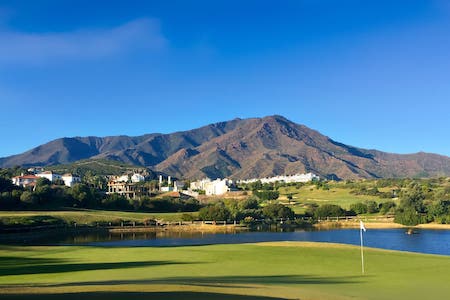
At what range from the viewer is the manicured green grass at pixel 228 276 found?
19.1 m

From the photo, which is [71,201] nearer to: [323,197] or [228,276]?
[323,197]

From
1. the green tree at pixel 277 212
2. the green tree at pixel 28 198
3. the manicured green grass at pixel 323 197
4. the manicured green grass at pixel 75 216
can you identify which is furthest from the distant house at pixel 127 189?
the green tree at pixel 277 212

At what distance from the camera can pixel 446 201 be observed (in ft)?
362

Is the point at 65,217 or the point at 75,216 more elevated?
the point at 75,216

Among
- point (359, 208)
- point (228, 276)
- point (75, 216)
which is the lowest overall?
point (228, 276)

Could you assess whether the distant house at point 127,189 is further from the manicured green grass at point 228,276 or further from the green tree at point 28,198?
the manicured green grass at point 228,276

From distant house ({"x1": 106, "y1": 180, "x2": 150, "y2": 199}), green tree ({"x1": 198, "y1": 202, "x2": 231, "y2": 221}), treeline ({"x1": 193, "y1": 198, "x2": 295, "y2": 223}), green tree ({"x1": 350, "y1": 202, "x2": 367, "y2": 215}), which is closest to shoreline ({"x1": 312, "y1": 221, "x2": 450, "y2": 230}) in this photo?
treeline ({"x1": 193, "y1": 198, "x2": 295, "y2": 223})

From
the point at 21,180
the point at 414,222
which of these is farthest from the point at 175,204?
the point at 21,180

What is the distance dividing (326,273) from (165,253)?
54.0 feet

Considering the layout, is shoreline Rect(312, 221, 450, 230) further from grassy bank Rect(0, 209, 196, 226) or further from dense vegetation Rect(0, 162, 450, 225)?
grassy bank Rect(0, 209, 196, 226)

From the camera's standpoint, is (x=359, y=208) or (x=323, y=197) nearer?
(x=359, y=208)

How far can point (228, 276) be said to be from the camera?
2425cm

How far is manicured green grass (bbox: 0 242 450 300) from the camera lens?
19078mm

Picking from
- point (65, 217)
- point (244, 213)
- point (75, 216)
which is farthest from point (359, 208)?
point (65, 217)
